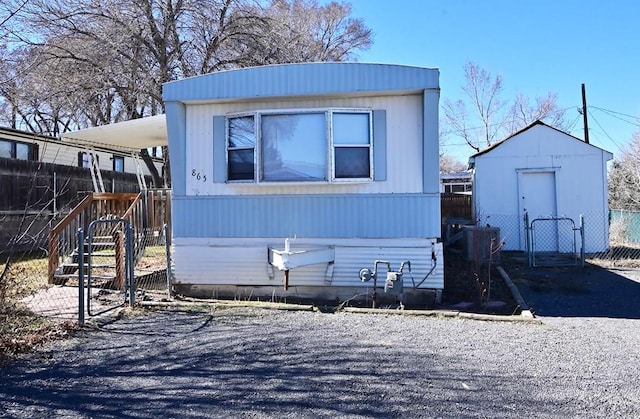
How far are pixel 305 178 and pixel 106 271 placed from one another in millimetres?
4374

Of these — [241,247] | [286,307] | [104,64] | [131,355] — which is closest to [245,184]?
[241,247]

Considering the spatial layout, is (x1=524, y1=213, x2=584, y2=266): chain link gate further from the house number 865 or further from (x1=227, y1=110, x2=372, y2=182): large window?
the house number 865

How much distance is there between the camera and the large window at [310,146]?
6.52 m

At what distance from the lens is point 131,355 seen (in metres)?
4.17

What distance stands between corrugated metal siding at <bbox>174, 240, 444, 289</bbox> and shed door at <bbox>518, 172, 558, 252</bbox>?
5752 millimetres

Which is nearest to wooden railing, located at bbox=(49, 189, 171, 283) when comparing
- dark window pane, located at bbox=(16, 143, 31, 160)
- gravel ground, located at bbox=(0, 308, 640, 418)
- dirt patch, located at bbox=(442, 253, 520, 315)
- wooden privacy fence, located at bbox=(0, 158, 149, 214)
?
wooden privacy fence, located at bbox=(0, 158, 149, 214)

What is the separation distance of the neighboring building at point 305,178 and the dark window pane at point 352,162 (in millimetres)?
14

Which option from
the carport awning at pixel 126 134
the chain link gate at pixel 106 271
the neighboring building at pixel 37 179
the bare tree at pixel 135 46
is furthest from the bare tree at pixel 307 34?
the chain link gate at pixel 106 271

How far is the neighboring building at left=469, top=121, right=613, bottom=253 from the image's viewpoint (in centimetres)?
1086

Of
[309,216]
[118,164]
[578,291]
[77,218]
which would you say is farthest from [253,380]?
[118,164]

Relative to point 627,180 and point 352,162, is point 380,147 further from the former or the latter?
point 627,180

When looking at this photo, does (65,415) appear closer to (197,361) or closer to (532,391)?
(197,361)

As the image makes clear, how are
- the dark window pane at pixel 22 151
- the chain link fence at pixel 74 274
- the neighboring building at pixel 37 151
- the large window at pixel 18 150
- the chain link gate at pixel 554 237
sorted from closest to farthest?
the chain link fence at pixel 74 274 → the chain link gate at pixel 554 237 → the neighboring building at pixel 37 151 → the large window at pixel 18 150 → the dark window pane at pixel 22 151

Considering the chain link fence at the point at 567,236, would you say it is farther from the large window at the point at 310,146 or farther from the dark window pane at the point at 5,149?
the dark window pane at the point at 5,149
